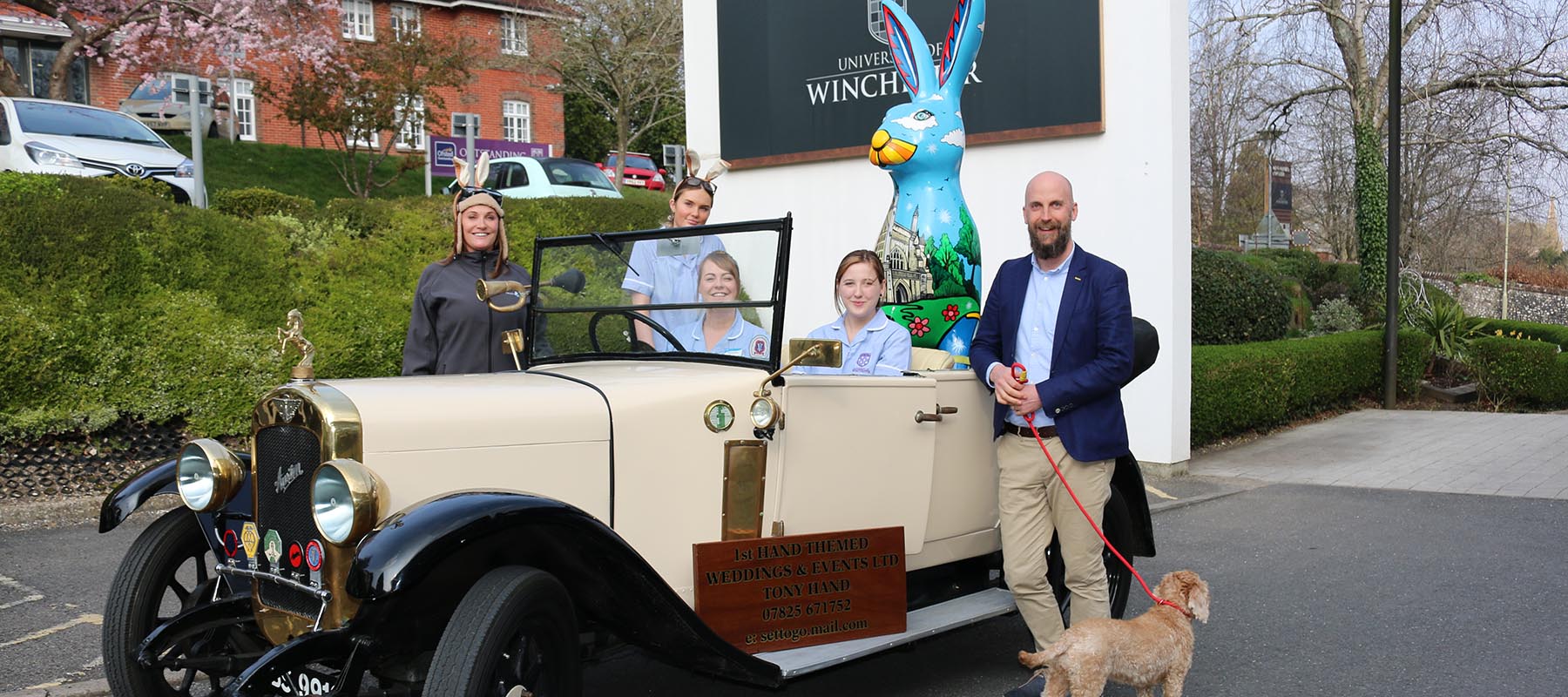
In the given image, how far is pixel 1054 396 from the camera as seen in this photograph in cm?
375

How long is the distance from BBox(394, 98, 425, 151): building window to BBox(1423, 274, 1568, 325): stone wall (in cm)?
2088

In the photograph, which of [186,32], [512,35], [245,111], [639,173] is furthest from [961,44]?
[245,111]

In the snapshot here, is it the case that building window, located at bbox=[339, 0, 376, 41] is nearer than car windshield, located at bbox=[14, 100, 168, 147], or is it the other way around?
car windshield, located at bbox=[14, 100, 168, 147]

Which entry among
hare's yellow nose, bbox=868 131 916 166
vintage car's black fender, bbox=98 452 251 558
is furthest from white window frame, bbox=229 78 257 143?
vintage car's black fender, bbox=98 452 251 558

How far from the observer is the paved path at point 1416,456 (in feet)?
28.5

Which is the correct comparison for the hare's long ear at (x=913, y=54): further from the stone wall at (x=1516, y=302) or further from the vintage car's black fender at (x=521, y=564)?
the stone wall at (x=1516, y=302)

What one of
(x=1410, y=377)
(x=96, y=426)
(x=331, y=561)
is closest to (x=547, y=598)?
(x=331, y=561)

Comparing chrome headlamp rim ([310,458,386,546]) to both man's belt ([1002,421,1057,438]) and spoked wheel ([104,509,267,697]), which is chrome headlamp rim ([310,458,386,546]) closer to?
spoked wheel ([104,509,267,697])

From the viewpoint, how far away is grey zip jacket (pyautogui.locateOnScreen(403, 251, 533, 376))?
452cm

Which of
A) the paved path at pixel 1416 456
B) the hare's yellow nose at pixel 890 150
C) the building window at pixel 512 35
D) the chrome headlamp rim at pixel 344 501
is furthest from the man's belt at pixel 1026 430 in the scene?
the building window at pixel 512 35

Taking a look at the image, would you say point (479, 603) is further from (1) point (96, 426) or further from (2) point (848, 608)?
(1) point (96, 426)

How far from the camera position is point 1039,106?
8.58 meters

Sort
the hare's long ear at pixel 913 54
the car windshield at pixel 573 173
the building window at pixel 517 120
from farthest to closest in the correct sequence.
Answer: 1. the building window at pixel 517 120
2. the car windshield at pixel 573 173
3. the hare's long ear at pixel 913 54

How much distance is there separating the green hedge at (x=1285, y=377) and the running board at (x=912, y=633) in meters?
5.96
